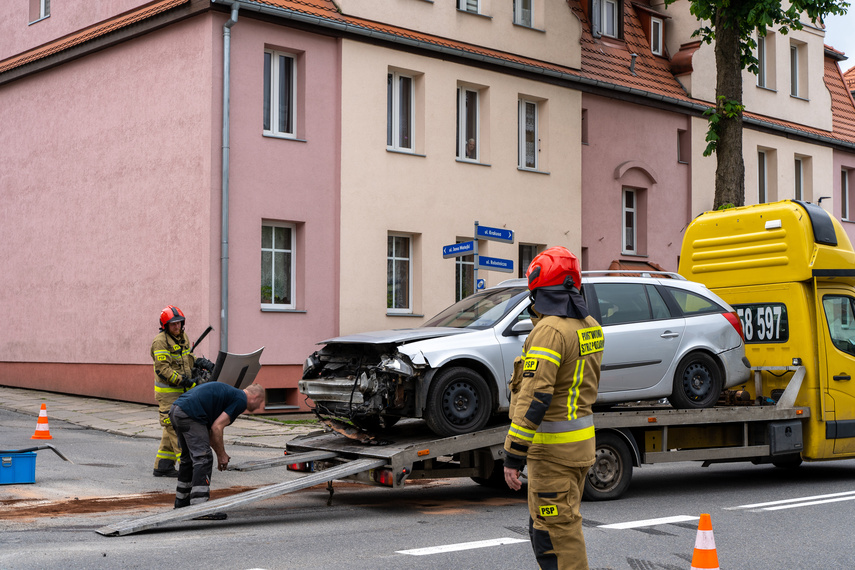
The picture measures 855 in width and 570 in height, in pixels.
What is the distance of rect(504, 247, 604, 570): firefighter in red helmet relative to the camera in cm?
513

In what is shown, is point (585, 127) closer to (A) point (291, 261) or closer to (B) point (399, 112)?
(B) point (399, 112)

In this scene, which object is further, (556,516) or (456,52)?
(456,52)

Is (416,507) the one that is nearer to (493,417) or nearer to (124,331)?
(493,417)

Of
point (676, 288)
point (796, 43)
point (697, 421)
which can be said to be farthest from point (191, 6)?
point (796, 43)

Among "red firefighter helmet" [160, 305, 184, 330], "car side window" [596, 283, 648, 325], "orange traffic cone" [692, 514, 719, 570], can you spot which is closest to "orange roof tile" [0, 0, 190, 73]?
"red firefighter helmet" [160, 305, 184, 330]

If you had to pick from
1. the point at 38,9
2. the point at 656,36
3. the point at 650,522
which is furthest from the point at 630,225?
the point at 650,522

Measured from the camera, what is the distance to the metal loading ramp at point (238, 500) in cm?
756

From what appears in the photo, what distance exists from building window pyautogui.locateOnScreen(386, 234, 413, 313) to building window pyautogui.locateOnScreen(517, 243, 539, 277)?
3085mm

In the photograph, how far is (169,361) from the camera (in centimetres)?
1081

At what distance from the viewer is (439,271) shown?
20.2 metres

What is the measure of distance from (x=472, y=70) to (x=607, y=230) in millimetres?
5511

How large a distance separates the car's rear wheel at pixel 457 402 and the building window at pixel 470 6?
13889mm

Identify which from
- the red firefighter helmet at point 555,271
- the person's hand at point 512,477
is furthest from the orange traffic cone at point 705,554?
the red firefighter helmet at point 555,271

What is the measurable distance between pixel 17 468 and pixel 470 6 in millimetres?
14745
